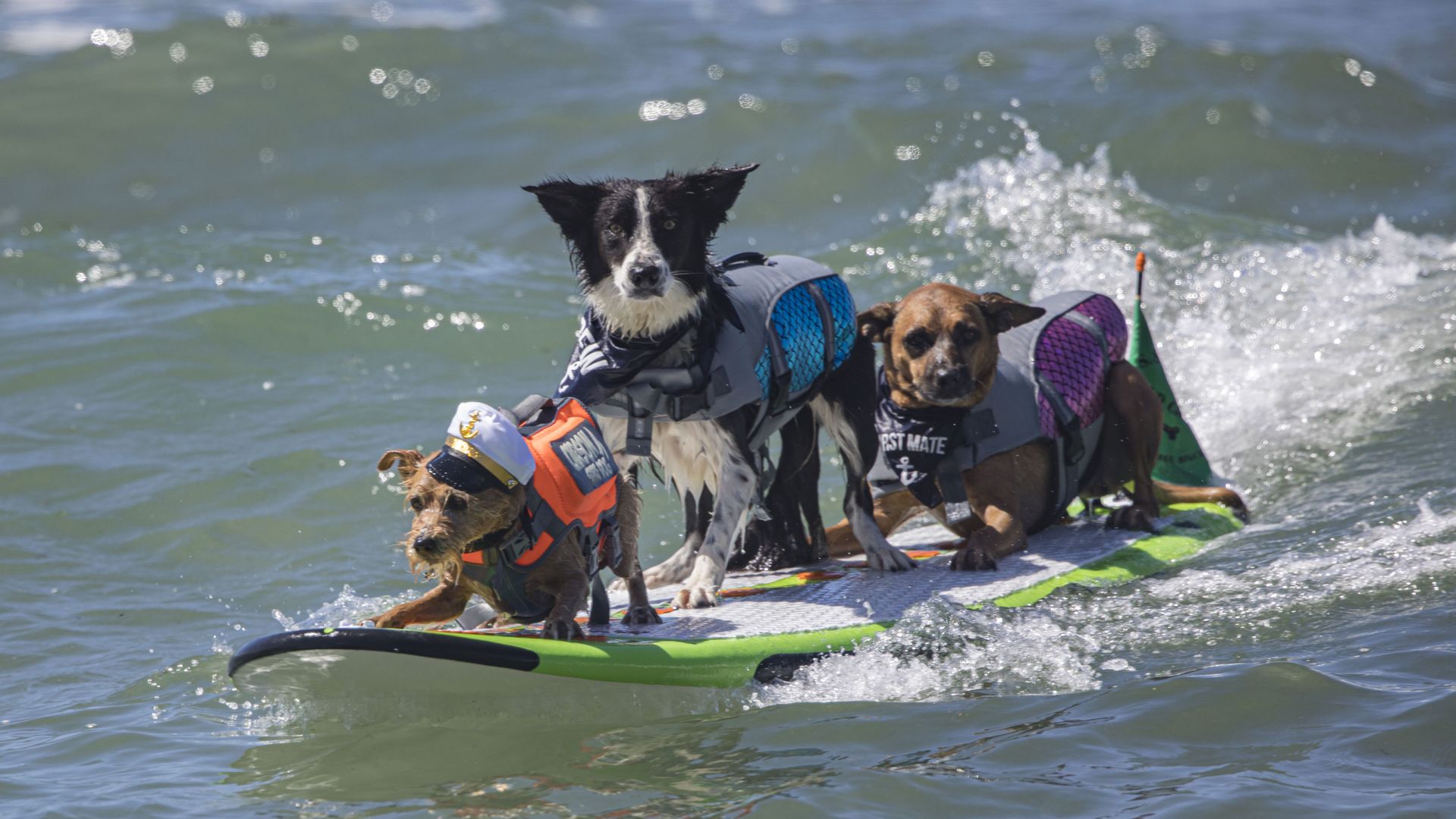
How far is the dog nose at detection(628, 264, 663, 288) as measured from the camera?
5.56 metres

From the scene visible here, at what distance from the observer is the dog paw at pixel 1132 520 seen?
286 inches

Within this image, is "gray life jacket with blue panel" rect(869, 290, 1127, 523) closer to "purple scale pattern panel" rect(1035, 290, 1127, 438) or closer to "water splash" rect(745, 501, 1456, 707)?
"purple scale pattern panel" rect(1035, 290, 1127, 438)

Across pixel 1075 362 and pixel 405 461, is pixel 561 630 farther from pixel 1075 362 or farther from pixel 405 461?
pixel 1075 362

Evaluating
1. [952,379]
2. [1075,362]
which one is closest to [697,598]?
[952,379]

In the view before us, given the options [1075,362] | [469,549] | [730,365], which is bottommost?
[469,549]

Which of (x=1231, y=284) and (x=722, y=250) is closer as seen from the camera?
(x=1231, y=284)

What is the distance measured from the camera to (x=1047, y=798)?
181 inches

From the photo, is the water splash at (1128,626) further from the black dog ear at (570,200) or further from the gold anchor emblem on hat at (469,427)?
the black dog ear at (570,200)

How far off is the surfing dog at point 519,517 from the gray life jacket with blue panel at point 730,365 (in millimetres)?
427

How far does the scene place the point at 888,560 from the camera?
21.7ft

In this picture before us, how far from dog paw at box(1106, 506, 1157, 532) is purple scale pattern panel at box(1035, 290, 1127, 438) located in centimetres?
50

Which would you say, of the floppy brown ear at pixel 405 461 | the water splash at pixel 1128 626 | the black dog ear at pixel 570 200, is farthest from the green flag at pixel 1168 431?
the floppy brown ear at pixel 405 461

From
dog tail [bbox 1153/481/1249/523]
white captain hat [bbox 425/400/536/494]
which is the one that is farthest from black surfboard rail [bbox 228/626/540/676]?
dog tail [bbox 1153/481/1249/523]

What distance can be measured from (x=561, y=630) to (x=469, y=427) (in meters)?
0.82
